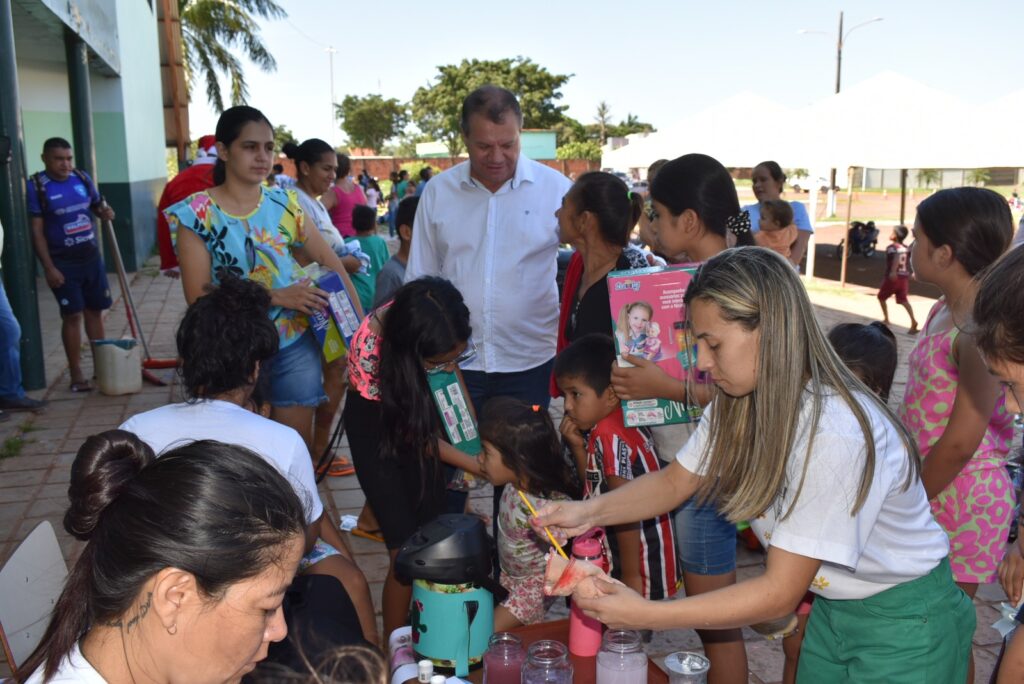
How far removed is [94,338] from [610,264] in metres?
5.63

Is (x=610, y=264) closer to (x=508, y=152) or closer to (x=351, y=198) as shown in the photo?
(x=508, y=152)

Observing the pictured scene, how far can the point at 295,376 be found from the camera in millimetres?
3787

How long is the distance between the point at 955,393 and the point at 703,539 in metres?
0.83

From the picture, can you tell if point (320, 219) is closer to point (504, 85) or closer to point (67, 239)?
point (67, 239)

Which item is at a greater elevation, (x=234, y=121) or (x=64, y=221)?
(x=234, y=121)

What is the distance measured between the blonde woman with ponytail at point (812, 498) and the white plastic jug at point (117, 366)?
5931mm

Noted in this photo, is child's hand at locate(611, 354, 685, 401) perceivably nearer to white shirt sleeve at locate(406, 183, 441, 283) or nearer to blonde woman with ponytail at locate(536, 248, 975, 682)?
blonde woman with ponytail at locate(536, 248, 975, 682)

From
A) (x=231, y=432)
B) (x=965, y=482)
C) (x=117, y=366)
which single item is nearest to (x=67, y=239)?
(x=117, y=366)

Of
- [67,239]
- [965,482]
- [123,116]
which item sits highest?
[123,116]

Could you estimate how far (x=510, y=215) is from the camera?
376 centimetres

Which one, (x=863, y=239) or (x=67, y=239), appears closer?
(x=67, y=239)

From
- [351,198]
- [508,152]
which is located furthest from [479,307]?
[351,198]

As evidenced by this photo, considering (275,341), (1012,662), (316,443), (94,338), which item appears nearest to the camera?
(1012,662)

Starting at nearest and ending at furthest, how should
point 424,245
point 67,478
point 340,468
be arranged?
1. point 424,245
2. point 67,478
3. point 340,468
